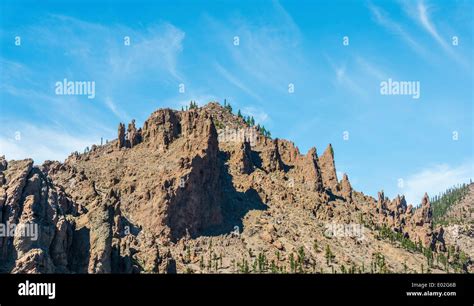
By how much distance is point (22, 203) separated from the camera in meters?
104
